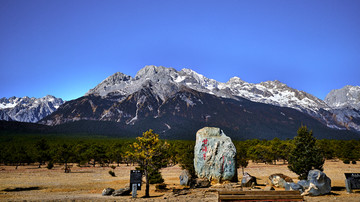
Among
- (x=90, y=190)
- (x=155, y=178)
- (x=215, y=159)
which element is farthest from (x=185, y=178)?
(x=90, y=190)

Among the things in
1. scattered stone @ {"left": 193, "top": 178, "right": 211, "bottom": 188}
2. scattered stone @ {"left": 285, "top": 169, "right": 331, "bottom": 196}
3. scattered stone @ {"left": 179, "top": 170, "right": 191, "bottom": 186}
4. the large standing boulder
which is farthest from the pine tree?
scattered stone @ {"left": 179, "top": 170, "right": 191, "bottom": 186}

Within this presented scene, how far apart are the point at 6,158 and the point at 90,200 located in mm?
81005

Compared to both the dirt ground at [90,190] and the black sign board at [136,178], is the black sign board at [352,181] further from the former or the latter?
the black sign board at [136,178]

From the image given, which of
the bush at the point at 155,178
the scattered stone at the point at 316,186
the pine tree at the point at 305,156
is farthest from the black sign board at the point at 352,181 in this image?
the bush at the point at 155,178

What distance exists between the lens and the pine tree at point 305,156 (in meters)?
25.6

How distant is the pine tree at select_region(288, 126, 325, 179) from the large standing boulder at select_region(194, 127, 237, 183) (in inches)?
281

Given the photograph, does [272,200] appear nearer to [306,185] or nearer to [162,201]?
[306,185]

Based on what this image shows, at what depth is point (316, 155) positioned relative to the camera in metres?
25.7

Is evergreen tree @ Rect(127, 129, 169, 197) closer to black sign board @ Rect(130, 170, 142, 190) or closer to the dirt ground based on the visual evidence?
black sign board @ Rect(130, 170, 142, 190)

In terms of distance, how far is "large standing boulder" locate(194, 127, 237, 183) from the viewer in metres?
26.2

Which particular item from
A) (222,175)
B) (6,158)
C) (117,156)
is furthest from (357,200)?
(6,158)

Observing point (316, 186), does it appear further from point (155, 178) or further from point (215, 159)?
point (155, 178)

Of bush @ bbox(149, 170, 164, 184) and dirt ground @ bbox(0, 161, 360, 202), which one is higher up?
bush @ bbox(149, 170, 164, 184)

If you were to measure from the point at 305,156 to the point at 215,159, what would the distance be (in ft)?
33.6
